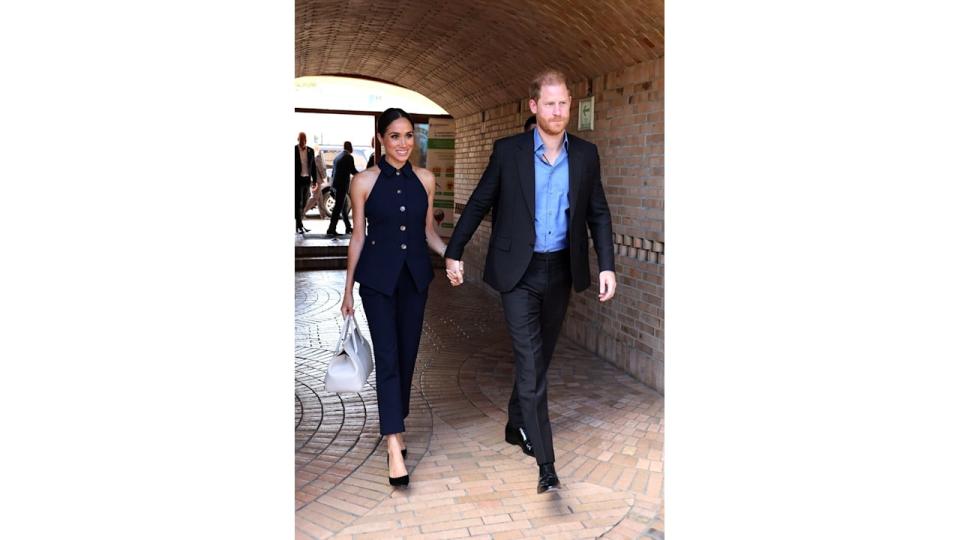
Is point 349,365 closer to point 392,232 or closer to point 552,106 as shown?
point 392,232

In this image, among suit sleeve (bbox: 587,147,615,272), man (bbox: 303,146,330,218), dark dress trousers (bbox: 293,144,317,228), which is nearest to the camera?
suit sleeve (bbox: 587,147,615,272)

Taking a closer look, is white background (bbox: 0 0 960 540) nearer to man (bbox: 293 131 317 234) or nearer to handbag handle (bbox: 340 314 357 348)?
handbag handle (bbox: 340 314 357 348)

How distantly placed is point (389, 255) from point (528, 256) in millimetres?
684

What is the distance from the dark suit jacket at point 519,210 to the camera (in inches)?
164

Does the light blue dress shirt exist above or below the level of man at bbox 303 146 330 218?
below

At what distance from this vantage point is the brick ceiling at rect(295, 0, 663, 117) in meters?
6.52

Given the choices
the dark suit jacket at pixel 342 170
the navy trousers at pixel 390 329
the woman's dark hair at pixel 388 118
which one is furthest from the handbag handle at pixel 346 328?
the dark suit jacket at pixel 342 170

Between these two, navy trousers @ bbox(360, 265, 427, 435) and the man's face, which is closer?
the man's face

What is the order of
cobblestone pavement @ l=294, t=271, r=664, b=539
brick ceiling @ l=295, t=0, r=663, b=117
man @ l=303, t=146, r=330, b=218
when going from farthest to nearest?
man @ l=303, t=146, r=330, b=218, brick ceiling @ l=295, t=0, r=663, b=117, cobblestone pavement @ l=294, t=271, r=664, b=539

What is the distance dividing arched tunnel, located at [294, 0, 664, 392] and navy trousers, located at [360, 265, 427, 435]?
2.31 m

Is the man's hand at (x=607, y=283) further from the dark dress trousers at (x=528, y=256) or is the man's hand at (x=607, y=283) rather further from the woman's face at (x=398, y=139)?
the woman's face at (x=398, y=139)

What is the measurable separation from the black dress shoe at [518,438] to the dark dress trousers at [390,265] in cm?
78

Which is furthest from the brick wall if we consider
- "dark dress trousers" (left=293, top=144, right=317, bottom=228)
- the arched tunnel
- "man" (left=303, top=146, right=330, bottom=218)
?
"man" (left=303, top=146, right=330, bottom=218)
